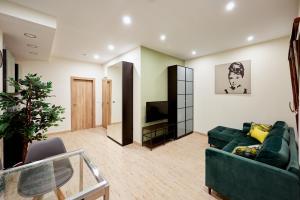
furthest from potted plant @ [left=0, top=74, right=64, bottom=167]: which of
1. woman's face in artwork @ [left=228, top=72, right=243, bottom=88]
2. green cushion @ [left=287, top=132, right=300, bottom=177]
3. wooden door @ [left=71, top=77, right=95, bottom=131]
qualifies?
woman's face in artwork @ [left=228, top=72, right=243, bottom=88]

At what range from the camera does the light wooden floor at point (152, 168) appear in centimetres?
194

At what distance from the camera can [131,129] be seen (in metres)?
3.88

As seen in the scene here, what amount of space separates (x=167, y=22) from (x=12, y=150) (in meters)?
3.64

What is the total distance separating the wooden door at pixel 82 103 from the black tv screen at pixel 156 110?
9.42 ft

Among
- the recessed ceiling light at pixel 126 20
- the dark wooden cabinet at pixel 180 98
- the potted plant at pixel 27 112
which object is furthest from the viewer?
the dark wooden cabinet at pixel 180 98

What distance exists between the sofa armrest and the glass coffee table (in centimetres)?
145

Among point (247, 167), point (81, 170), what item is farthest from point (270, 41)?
point (81, 170)

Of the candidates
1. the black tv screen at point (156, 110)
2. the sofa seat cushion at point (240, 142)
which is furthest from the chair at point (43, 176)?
the sofa seat cushion at point (240, 142)

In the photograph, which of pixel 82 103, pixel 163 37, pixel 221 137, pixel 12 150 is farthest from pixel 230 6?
pixel 82 103

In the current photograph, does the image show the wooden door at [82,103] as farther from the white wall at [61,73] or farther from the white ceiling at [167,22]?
the white ceiling at [167,22]

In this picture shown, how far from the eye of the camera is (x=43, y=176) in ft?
4.74

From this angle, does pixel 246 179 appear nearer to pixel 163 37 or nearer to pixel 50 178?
pixel 50 178

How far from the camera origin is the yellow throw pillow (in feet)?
8.62

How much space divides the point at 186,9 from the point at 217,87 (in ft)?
9.10
